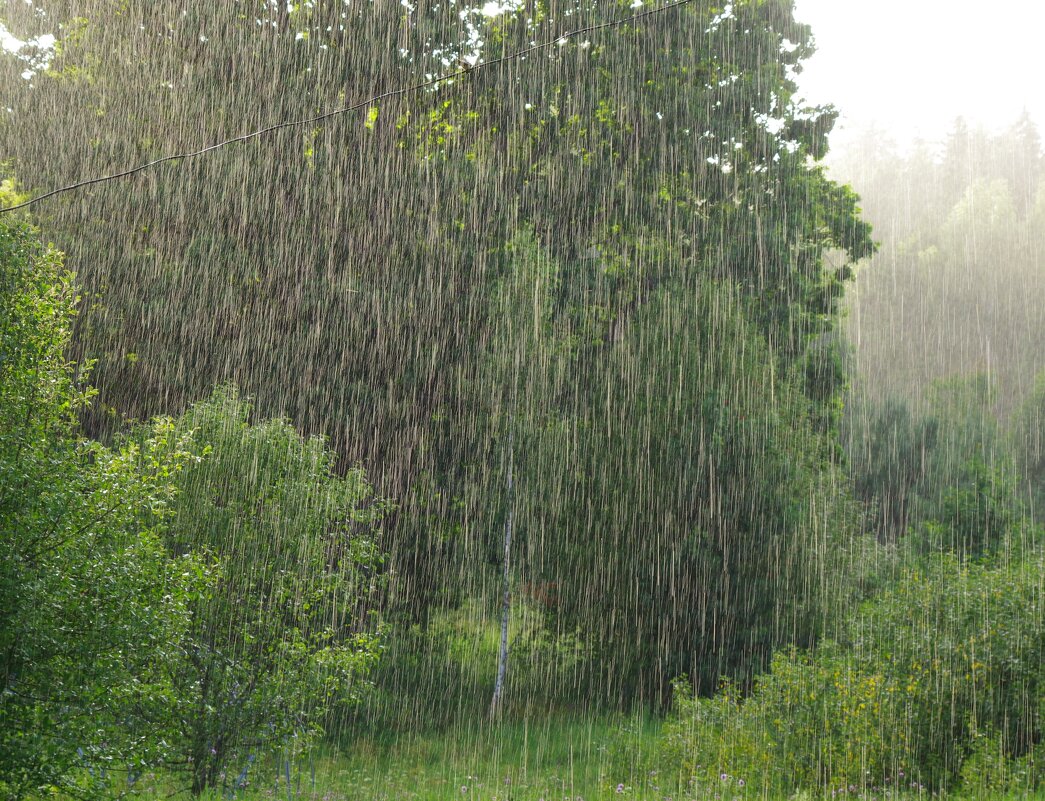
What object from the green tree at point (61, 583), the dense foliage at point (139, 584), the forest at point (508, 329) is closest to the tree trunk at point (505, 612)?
the forest at point (508, 329)

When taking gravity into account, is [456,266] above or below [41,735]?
above

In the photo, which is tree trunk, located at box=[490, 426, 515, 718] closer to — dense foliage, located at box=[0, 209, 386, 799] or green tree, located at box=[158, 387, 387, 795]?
dense foliage, located at box=[0, 209, 386, 799]

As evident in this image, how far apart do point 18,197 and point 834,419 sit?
16.8 m

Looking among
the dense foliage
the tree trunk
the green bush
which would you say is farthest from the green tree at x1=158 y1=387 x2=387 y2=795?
the tree trunk

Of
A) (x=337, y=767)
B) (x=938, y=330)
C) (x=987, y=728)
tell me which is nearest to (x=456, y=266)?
(x=337, y=767)

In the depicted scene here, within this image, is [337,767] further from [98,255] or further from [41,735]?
[98,255]

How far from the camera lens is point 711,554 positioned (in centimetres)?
1536

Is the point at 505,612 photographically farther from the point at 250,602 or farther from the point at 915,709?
the point at 915,709

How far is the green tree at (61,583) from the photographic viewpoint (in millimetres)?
5875

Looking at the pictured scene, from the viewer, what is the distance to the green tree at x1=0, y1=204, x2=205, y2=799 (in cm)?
588

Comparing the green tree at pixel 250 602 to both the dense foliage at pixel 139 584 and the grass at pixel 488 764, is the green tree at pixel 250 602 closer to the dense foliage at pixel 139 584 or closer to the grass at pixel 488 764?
the dense foliage at pixel 139 584

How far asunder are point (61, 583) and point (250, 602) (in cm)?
300

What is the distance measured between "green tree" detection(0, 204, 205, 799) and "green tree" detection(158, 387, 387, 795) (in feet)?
4.73

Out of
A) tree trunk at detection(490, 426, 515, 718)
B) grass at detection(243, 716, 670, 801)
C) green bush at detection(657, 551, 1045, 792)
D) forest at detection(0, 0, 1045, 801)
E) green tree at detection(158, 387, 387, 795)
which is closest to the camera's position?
green tree at detection(158, 387, 387, 795)
